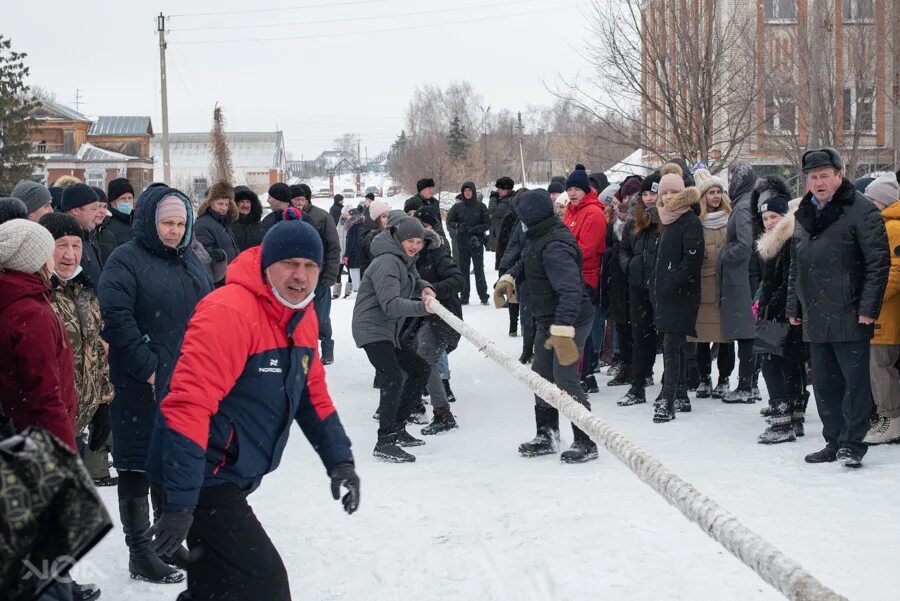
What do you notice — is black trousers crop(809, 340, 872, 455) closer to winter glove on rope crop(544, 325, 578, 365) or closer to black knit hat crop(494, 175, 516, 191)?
winter glove on rope crop(544, 325, 578, 365)

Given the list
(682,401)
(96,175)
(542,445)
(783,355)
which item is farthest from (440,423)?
(96,175)

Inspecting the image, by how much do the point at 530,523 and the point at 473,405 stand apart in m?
4.09

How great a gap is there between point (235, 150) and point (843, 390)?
107 metres

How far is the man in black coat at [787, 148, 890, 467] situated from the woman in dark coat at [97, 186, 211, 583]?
4217 mm

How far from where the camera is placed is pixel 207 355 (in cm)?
357

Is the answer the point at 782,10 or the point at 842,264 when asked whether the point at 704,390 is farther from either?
the point at 782,10

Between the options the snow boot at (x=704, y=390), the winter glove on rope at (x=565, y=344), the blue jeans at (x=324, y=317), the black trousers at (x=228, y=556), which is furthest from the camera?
the blue jeans at (x=324, y=317)

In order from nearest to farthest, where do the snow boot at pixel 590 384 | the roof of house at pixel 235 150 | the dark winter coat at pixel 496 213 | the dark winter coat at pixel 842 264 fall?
1. the dark winter coat at pixel 842 264
2. the snow boot at pixel 590 384
3. the dark winter coat at pixel 496 213
4. the roof of house at pixel 235 150

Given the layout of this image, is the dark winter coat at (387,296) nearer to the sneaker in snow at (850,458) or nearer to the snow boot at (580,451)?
the snow boot at (580,451)

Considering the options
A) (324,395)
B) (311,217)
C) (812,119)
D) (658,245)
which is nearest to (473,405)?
(658,245)

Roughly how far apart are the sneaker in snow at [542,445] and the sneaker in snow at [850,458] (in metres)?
2.09

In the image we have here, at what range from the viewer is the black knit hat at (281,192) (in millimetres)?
11719

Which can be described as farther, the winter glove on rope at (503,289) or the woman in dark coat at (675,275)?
the woman in dark coat at (675,275)

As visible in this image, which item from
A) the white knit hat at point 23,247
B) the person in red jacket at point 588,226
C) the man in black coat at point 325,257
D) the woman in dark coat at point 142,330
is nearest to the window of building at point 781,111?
the person in red jacket at point 588,226
